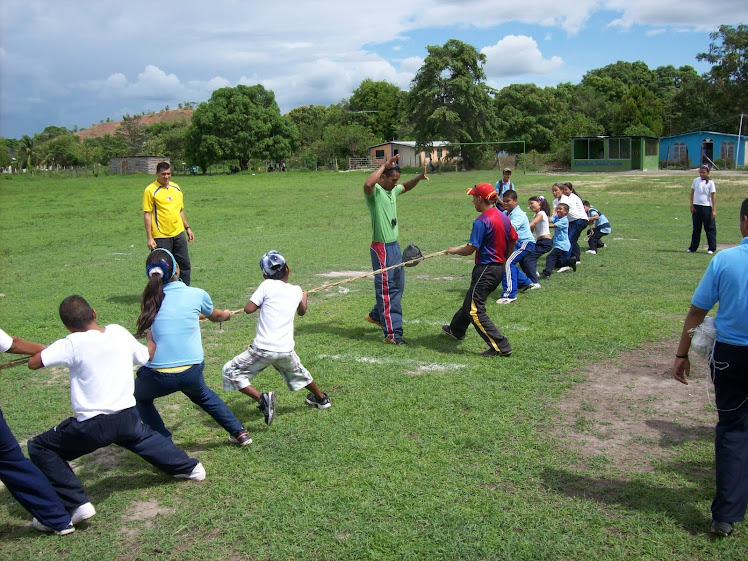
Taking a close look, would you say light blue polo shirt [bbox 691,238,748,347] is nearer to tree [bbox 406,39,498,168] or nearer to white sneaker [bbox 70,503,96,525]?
white sneaker [bbox 70,503,96,525]

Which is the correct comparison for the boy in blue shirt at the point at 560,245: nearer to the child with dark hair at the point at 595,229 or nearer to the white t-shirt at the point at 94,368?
the child with dark hair at the point at 595,229

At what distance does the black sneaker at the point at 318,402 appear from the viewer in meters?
5.75

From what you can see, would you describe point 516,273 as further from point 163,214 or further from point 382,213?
point 163,214

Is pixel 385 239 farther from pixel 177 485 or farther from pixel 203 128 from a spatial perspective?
pixel 203 128

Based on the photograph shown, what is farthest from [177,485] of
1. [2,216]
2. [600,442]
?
[2,216]

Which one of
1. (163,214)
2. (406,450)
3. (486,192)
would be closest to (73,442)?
(406,450)

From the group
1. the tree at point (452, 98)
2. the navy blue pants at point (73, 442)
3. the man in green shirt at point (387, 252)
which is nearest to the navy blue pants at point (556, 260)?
the man in green shirt at point (387, 252)

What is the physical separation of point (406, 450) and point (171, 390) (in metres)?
1.87

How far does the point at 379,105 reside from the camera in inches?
3711

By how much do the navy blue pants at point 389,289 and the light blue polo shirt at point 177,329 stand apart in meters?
3.15

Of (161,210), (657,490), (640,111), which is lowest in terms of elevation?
(657,490)

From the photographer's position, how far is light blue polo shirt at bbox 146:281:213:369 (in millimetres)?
4602

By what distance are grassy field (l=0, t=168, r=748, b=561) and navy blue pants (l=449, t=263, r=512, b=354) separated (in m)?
0.25

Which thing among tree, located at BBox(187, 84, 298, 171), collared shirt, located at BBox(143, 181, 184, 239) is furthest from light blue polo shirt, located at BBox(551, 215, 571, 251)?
Answer: tree, located at BBox(187, 84, 298, 171)
